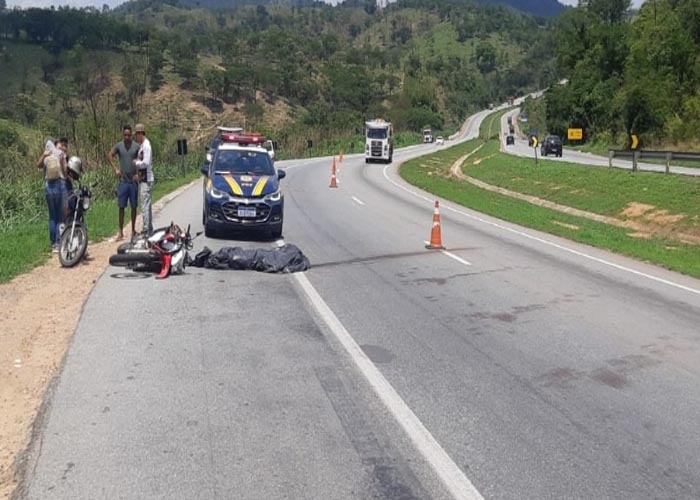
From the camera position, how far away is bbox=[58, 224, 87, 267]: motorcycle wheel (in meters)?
12.4

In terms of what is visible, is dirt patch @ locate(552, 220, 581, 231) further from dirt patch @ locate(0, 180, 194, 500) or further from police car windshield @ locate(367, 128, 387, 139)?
police car windshield @ locate(367, 128, 387, 139)

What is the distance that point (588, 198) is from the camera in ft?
95.3

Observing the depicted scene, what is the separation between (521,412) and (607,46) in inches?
3385

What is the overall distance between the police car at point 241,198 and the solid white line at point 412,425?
6989 mm

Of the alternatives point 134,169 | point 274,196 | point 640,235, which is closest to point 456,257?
point 274,196

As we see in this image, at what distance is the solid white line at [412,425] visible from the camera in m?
4.89

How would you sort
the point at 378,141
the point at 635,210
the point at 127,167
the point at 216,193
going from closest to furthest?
the point at 127,167, the point at 216,193, the point at 635,210, the point at 378,141

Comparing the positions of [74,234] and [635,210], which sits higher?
[74,234]

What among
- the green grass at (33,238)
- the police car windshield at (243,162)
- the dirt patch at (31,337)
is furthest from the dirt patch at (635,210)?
the dirt patch at (31,337)

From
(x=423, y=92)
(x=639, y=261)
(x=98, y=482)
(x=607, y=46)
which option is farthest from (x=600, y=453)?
(x=423, y=92)

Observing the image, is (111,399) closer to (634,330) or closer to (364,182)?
(634,330)

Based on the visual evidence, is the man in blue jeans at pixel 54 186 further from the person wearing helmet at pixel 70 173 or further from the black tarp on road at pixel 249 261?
the black tarp on road at pixel 249 261

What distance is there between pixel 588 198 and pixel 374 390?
2407 cm

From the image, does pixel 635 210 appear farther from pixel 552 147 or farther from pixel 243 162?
pixel 552 147
